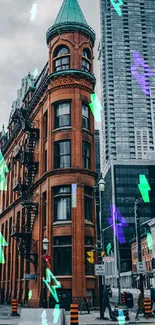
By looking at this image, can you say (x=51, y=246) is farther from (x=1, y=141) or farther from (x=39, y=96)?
(x=1, y=141)

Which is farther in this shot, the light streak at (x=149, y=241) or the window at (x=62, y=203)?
the light streak at (x=149, y=241)

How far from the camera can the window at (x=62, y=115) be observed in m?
32.5

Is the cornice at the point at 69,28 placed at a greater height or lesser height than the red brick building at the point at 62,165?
greater

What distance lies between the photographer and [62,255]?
1163 inches

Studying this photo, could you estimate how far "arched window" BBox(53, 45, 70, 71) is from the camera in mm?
34000

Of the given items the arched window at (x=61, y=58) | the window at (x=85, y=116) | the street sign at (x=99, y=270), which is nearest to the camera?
the street sign at (x=99, y=270)

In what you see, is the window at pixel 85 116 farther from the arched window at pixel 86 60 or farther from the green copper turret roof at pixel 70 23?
the green copper turret roof at pixel 70 23

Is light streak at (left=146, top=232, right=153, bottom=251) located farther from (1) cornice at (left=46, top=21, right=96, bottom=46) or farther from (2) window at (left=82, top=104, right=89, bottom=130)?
(1) cornice at (left=46, top=21, right=96, bottom=46)

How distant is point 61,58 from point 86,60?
2.09m

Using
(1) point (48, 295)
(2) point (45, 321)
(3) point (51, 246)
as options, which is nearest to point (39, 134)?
(3) point (51, 246)

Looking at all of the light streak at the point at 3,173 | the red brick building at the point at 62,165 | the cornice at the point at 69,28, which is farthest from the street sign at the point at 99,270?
the light streak at the point at 3,173

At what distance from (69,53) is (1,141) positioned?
27.3m

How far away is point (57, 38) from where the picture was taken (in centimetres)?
3453

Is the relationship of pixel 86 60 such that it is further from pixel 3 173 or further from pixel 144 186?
pixel 144 186
